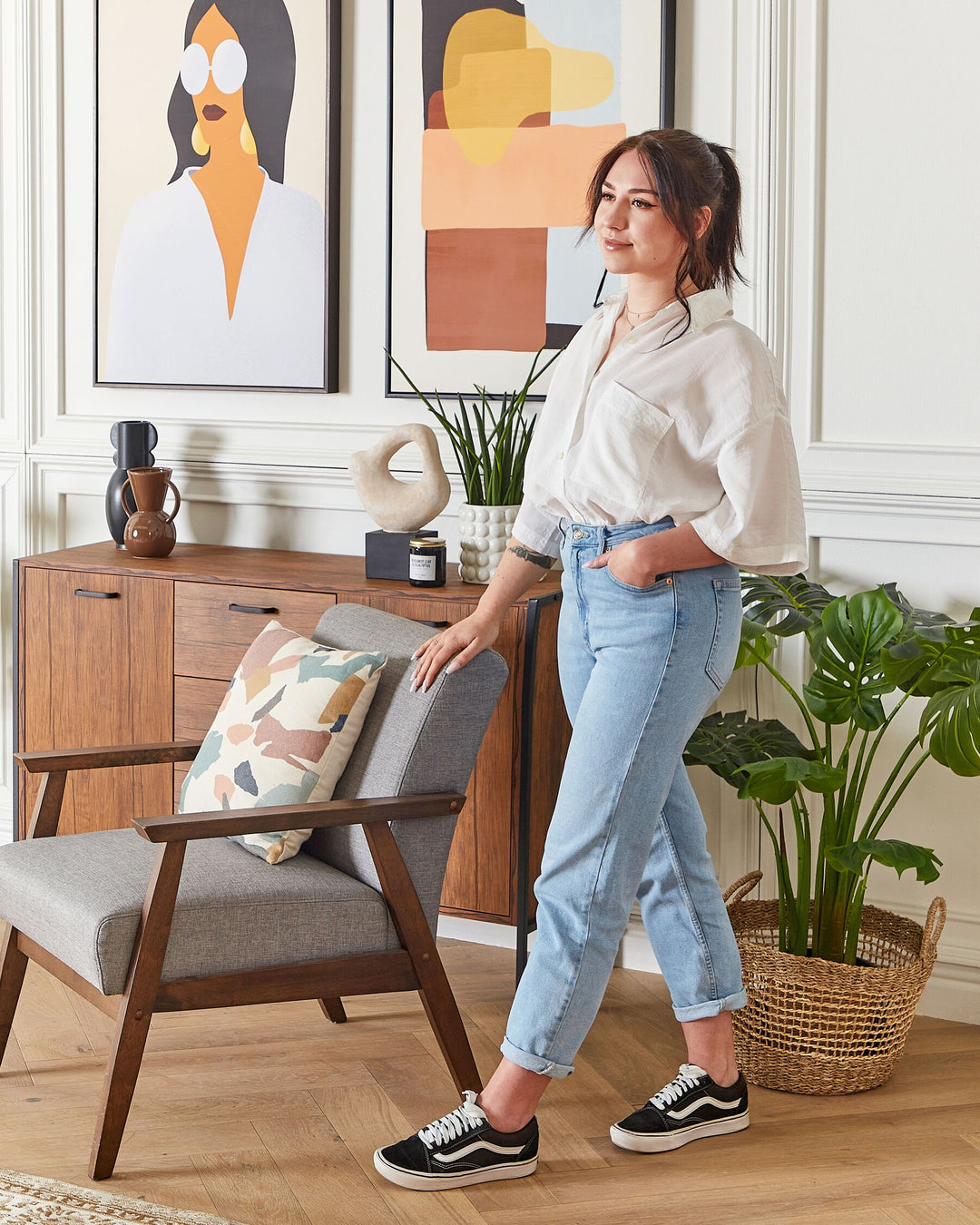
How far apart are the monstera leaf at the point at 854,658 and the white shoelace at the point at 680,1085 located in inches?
26.3

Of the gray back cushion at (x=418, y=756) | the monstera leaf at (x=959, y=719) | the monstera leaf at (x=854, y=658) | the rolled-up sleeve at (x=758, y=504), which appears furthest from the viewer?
the monstera leaf at (x=854, y=658)

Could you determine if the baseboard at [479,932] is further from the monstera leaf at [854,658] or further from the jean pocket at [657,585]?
the jean pocket at [657,585]

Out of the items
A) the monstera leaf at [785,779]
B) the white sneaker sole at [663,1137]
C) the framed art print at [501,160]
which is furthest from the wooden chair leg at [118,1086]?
the framed art print at [501,160]

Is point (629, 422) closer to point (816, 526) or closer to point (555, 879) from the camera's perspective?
point (555, 879)

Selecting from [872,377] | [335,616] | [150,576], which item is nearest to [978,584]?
[872,377]

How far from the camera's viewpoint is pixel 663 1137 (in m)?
2.30

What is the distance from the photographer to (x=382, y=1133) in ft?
7.67

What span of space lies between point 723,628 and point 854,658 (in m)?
0.45

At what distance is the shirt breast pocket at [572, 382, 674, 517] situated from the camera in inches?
80.5

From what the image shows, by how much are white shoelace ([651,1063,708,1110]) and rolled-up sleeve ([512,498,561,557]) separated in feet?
3.02

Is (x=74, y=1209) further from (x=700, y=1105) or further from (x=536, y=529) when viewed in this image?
(x=536, y=529)

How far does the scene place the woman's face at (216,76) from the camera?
11.1ft

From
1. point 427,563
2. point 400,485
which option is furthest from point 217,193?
point 427,563

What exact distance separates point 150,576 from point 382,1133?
4.42ft
